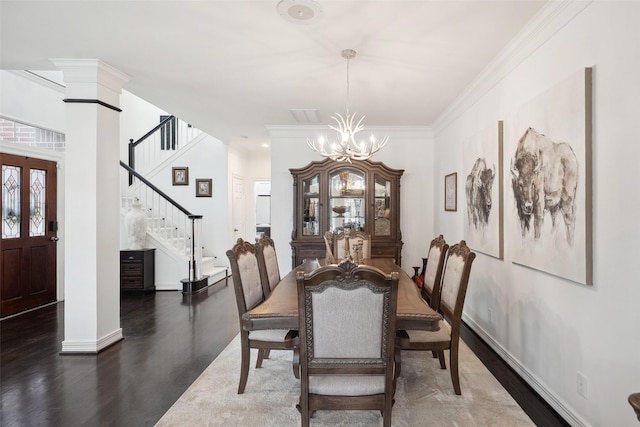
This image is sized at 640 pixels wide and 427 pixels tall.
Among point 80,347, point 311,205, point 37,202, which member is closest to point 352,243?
point 311,205

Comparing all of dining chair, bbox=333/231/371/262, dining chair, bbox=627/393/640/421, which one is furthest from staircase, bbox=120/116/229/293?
dining chair, bbox=627/393/640/421

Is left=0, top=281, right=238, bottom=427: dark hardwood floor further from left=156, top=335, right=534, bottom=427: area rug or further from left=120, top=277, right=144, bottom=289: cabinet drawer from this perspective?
left=120, top=277, right=144, bottom=289: cabinet drawer

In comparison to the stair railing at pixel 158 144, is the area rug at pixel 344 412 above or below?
below

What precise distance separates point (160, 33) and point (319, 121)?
2.73m

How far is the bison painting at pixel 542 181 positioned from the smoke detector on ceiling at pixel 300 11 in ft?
5.49

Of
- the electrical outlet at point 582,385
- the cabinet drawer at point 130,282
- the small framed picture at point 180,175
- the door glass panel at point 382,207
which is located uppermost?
the small framed picture at point 180,175

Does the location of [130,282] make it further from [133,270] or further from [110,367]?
[110,367]

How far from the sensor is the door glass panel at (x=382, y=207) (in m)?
5.04

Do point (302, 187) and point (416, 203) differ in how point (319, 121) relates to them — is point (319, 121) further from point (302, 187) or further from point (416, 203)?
point (416, 203)

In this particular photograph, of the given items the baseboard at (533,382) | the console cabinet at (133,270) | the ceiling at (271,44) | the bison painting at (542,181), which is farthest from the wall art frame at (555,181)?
the console cabinet at (133,270)

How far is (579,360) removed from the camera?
1.98m

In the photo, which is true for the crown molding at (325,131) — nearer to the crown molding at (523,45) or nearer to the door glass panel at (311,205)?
the door glass panel at (311,205)

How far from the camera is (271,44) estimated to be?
275 centimetres

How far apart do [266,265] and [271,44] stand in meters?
1.82
